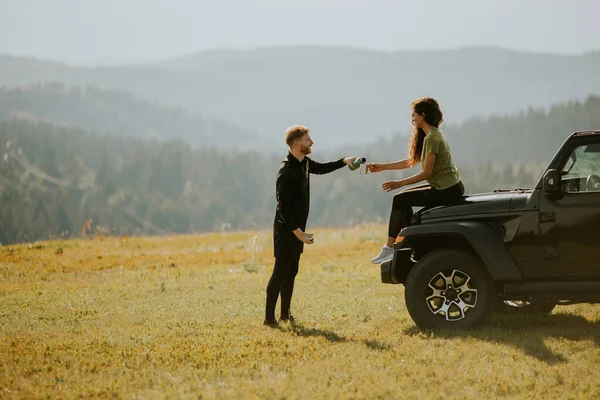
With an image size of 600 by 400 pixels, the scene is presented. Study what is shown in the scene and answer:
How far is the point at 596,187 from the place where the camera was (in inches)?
352

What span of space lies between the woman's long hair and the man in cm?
83

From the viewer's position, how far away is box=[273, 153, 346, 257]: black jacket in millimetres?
9828

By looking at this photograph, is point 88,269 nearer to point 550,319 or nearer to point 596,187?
point 550,319

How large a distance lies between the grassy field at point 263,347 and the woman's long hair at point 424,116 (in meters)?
2.31

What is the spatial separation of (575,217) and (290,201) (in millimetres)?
3513

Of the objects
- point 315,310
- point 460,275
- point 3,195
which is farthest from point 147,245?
point 3,195

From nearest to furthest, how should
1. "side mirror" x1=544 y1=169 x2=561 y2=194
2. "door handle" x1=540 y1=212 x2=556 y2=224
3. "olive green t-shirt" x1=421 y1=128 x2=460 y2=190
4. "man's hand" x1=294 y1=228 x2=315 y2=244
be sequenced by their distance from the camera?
"side mirror" x1=544 y1=169 x2=561 y2=194 < "door handle" x1=540 y1=212 x2=556 y2=224 < "olive green t-shirt" x1=421 y1=128 x2=460 y2=190 < "man's hand" x1=294 y1=228 x2=315 y2=244

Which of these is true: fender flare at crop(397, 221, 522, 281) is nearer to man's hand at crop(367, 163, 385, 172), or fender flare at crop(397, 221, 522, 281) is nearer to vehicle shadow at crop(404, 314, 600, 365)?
vehicle shadow at crop(404, 314, 600, 365)

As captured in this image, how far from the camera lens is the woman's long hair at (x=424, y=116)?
384 inches

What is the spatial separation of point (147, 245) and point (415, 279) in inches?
735

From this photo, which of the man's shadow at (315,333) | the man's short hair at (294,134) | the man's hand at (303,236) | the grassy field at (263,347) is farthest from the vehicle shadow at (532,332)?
the man's short hair at (294,134)

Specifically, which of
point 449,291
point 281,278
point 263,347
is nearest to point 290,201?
point 281,278

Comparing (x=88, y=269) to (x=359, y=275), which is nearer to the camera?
(x=359, y=275)

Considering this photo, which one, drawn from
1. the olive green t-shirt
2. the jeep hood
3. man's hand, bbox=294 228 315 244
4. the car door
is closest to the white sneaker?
the jeep hood
